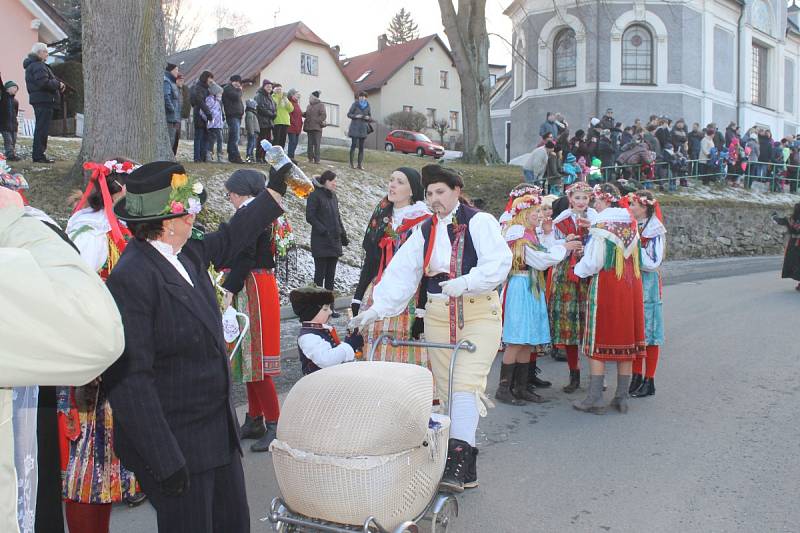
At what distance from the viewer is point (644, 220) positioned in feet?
24.6

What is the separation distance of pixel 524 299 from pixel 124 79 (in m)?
6.98

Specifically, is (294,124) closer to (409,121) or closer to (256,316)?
(256,316)

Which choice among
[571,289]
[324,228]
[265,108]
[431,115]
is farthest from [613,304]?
[431,115]

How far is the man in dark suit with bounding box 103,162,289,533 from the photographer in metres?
2.85

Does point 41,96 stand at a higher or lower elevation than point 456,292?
higher

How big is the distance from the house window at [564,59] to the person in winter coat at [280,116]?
62.4 feet

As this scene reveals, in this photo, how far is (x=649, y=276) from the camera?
7645 millimetres

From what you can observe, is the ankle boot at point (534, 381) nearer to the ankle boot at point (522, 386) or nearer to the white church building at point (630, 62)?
the ankle boot at point (522, 386)

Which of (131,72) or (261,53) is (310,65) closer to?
(261,53)

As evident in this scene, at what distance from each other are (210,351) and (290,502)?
3.22 feet

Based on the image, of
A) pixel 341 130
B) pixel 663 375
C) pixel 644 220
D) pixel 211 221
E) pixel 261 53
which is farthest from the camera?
pixel 341 130

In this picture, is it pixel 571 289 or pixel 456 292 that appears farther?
pixel 571 289

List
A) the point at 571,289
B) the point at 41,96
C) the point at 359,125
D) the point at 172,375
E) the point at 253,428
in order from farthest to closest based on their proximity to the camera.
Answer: the point at 359,125
the point at 41,96
the point at 571,289
the point at 253,428
the point at 172,375

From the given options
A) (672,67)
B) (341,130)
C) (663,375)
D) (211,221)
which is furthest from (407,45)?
(663,375)
